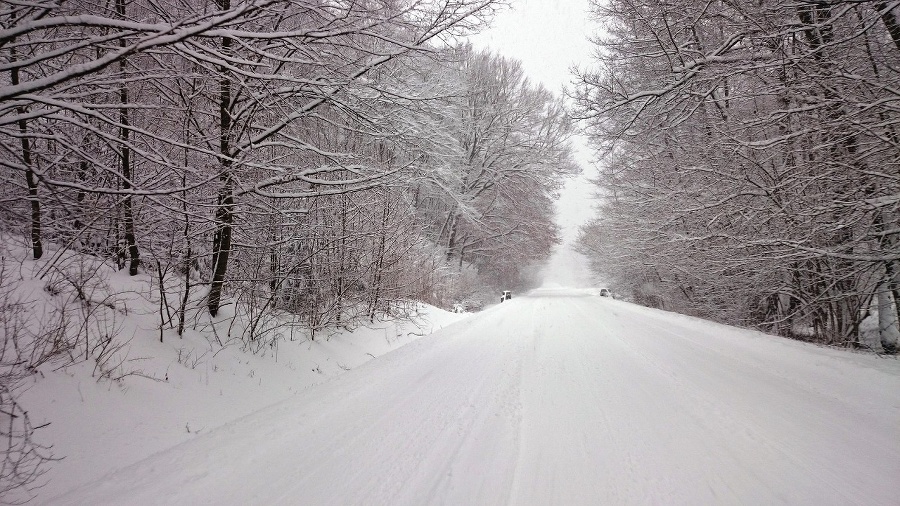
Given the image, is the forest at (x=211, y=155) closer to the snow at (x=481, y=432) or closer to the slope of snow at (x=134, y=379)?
the slope of snow at (x=134, y=379)

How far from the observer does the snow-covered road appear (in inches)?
79.0

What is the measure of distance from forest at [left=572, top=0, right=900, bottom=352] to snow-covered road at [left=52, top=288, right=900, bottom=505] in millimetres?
2129

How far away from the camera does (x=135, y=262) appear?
15.2 feet

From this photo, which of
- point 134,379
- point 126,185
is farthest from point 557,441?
point 126,185

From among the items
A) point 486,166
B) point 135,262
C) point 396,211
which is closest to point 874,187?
point 396,211

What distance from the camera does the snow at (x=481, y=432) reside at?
2029 millimetres

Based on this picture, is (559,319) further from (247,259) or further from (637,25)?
(247,259)

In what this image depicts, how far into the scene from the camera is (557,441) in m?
2.55

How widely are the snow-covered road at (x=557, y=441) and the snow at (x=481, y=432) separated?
0.01 metres

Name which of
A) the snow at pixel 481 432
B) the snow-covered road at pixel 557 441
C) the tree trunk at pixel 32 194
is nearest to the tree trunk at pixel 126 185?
the tree trunk at pixel 32 194

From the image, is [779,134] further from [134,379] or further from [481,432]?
[134,379]

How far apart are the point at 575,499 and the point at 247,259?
202 inches

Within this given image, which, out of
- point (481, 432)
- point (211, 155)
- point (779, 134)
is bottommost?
point (481, 432)

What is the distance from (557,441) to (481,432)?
0.54 metres
